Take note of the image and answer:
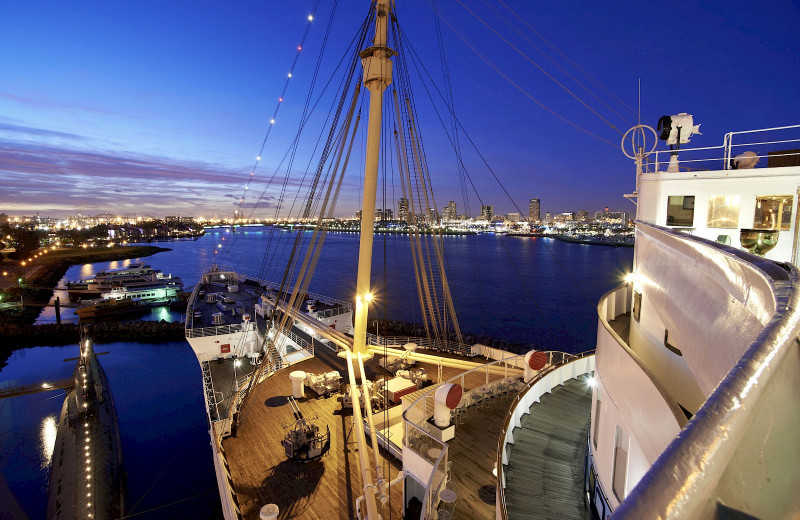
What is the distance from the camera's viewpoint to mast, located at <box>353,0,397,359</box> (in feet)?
32.1

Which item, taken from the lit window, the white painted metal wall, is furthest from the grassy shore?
the white painted metal wall

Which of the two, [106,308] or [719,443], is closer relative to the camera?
[719,443]

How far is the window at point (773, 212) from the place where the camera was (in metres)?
6.99

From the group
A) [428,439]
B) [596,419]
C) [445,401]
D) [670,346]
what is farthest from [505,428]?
[670,346]

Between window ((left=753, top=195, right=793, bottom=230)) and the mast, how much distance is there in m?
7.83

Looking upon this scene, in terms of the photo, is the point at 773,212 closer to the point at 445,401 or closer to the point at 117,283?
the point at 445,401

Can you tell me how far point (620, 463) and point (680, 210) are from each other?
5.51m

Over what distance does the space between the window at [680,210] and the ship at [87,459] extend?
19.6m

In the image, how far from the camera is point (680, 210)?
8008 millimetres

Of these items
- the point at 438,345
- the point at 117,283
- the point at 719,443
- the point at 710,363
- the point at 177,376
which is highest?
the point at 719,443

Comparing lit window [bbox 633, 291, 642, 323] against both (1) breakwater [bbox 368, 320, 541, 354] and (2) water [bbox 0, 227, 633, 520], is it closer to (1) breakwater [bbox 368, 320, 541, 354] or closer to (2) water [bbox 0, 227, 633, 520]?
(2) water [bbox 0, 227, 633, 520]

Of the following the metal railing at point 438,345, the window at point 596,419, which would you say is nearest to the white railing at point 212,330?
the metal railing at point 438,345

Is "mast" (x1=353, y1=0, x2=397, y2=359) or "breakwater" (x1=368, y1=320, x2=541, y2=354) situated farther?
"breakwater" (x1=368, y1=320, x2=541, y2=354)

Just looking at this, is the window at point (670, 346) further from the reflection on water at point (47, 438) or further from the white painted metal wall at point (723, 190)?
the reflection on water at point (47, 438)
